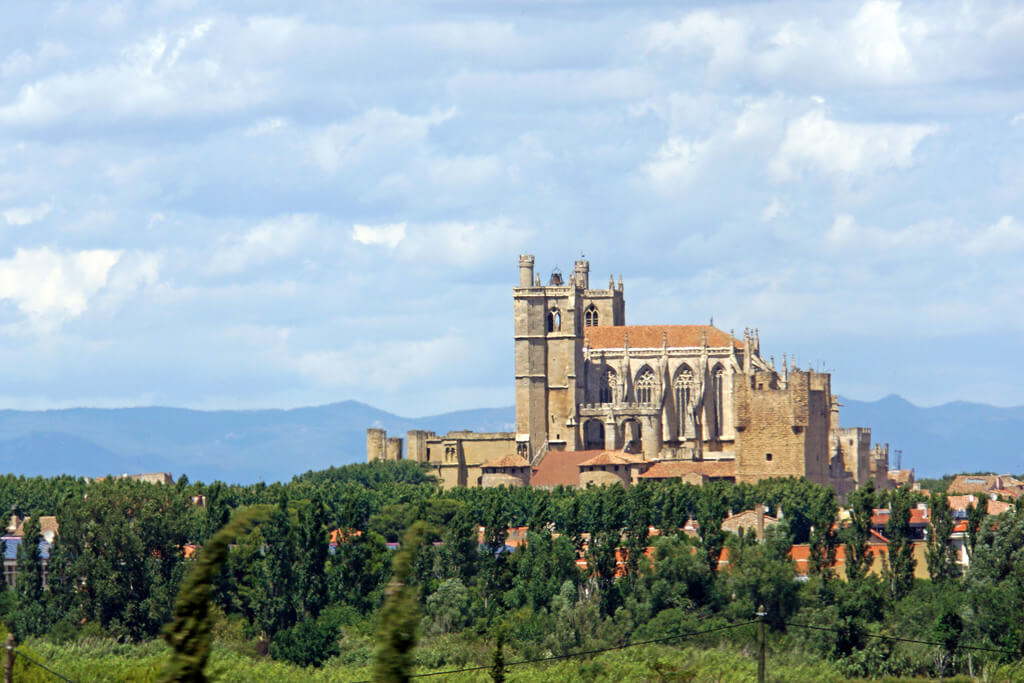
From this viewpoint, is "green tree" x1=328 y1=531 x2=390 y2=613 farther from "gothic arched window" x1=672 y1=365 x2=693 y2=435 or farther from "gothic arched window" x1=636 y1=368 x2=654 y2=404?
"gothic arched window" x1=672 y1=365 x2=693 y2=435

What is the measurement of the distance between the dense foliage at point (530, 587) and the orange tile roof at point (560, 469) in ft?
108

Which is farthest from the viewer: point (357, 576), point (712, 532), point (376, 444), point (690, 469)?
point (376, 444)

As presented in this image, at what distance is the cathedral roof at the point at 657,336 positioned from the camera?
12625 centimetres

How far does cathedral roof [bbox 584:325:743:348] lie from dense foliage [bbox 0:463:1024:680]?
47.6 meters

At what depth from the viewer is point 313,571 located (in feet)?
230

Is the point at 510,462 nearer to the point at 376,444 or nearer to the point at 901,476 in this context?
the point at 376,444

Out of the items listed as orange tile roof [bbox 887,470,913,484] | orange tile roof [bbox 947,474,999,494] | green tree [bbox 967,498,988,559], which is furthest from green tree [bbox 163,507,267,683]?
orange tile roof [bbox 887,470,913,484]

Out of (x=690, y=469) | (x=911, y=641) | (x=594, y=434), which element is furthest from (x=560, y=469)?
(x=911, y=641)

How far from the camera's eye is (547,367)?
408ft

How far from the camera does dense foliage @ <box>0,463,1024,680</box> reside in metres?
64.3

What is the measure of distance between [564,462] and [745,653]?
51477mm

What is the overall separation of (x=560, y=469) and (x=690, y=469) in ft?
27.1

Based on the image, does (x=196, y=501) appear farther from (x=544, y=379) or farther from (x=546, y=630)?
(x=546, y=630)

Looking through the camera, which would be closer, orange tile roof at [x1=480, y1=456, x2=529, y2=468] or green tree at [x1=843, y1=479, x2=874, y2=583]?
green tree at [x1=843, y1=479, x2=874, y2=583]
